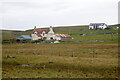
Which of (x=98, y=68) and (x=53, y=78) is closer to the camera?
(x=53, y=78)

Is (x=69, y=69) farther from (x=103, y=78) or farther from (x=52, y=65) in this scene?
(x=103, y=78)

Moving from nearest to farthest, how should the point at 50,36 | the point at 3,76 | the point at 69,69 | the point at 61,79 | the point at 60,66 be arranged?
the point at 61,79 < the point at 3,76 < the point at 69,69 < the point at 60,66 < the point at 50,36

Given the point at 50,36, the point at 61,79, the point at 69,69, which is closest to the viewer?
the point at 61,79

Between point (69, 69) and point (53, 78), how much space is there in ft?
15.6

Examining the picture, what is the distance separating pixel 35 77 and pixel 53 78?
191cm

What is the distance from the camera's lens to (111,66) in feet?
73.7

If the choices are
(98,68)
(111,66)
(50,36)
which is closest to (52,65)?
(98,68)

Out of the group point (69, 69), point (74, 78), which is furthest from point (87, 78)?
point (69, 69)

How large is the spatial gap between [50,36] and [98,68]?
82.3 meters

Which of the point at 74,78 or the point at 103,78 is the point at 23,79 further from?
the point at 103,78

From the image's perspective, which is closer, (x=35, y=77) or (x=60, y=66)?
(x=35, y=77)

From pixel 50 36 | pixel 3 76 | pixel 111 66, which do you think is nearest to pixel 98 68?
pixel 111 66

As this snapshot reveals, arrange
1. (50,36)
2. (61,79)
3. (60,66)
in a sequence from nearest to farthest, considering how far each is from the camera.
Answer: (61,79) < (60,66) < (50,36)

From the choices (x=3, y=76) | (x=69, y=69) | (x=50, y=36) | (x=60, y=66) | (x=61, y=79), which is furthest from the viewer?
(x=50, y=36)
